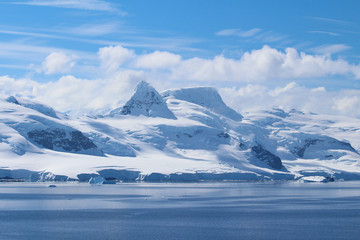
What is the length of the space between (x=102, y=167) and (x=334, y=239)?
136326 mm

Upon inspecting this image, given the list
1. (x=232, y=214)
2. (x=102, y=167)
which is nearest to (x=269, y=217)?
(x=232, y=214)

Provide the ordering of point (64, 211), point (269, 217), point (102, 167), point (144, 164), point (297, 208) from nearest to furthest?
1. point (269, 217)
2. point (64, 211)
3. point (297, 208)
4. point (102, 167)
5. point (144, 164)

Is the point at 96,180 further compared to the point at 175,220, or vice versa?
the point at 96,180

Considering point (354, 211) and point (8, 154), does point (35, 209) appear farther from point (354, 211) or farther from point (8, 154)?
point (8, 154)

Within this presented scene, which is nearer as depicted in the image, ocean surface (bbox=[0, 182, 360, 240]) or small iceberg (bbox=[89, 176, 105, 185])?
ocean surface (bbox=[0, 182, 360, 240])

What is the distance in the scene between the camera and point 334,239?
2082 inches

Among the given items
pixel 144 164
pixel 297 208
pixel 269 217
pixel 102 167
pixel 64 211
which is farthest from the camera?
pixel 144 164

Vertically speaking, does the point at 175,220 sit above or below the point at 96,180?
below

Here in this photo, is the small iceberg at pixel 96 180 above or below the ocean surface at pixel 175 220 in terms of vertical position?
above

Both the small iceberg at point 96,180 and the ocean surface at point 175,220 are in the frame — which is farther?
the small iceberg at point 96,180

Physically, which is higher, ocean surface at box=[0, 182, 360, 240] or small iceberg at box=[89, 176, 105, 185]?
small iceberg at box=[89, 176, 105, 185]

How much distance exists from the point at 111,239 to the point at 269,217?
944 inches

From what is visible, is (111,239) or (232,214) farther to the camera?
(232,214)

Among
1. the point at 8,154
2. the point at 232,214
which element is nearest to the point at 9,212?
the point at 232,214
